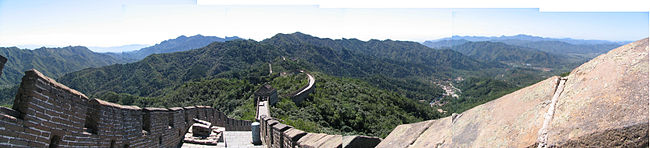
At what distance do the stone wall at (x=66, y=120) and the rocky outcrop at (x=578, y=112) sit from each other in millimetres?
4218

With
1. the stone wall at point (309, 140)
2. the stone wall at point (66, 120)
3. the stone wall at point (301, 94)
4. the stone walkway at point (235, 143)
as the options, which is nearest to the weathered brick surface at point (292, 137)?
the stone wall at point (309, 140)

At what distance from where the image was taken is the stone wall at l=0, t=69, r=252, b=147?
132 inches

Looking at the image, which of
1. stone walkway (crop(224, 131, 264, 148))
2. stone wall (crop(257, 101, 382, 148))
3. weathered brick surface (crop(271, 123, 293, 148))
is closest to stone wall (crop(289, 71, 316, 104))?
stone walkway (crop(224, 131, 264, 148))

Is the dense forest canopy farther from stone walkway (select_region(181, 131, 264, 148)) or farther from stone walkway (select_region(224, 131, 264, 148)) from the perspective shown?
stone walkway (select_region(181, 131, 264, 148))

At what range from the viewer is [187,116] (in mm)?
9266

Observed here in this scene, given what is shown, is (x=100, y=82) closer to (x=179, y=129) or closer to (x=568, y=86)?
(x=179, y=129)

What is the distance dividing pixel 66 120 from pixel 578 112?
206 inches

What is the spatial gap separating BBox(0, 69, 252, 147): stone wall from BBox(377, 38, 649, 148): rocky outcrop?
4218 mm

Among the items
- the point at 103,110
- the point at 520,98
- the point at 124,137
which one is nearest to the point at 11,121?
the point at 103,110

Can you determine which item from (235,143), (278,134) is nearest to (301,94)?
(235,143)

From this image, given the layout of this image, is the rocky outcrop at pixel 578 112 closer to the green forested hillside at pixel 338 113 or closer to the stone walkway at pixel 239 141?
the stone walkway at pixel 239 141

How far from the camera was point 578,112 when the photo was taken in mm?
1930

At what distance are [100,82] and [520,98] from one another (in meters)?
123

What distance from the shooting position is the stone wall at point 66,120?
11.0 feet
